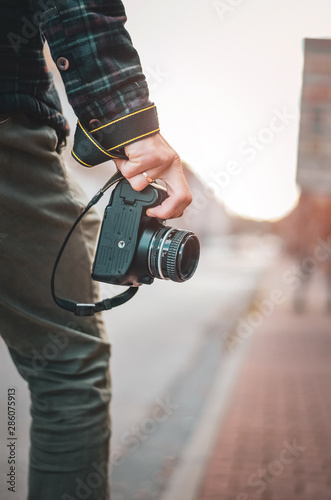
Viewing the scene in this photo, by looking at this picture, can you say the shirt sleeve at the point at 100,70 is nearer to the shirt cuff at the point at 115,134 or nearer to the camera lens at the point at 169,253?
the shirt cuff at the point at 115,134

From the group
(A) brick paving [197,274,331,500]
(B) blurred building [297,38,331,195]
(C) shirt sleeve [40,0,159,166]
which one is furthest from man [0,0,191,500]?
(A) brick paving [197,274,331,500]

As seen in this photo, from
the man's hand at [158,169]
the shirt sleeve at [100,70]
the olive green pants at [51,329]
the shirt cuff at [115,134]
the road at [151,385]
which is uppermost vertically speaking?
the shirt sleeve at [100,70]

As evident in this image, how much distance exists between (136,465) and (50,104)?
6.99 feet

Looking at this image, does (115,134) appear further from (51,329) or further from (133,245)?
(51,329)

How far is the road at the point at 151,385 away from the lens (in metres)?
2.69

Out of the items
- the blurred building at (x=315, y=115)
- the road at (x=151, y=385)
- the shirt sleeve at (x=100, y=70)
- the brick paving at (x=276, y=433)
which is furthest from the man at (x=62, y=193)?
the brick paving at (x=276, y=433)

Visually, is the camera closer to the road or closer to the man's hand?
the man's hand

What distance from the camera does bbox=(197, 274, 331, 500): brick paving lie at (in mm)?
2453

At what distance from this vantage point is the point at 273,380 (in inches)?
180

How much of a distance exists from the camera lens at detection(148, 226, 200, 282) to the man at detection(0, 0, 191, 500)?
0.06m

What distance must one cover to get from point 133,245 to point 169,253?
0.09m

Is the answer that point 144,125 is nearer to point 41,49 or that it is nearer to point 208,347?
point 41,49

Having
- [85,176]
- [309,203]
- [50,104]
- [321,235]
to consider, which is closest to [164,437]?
[85,176]

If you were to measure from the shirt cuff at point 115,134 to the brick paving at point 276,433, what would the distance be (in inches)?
70.5
